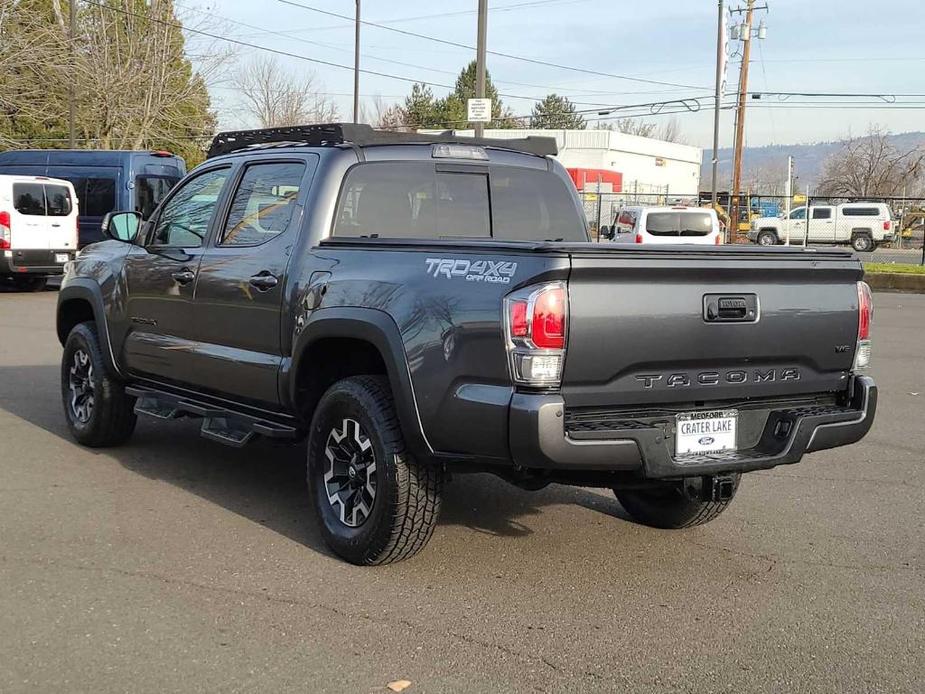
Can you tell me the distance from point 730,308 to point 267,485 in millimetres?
3138

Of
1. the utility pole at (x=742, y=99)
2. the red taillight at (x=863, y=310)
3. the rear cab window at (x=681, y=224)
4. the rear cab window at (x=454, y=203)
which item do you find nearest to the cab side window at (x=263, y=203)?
the rear cab window at (x=454, y=203)

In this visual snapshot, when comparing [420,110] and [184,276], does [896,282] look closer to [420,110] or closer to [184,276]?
[184,276]

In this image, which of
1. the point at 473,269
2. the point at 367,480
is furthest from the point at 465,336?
the point at 367,480

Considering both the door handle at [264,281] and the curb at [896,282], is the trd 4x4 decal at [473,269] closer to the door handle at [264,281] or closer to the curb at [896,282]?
the door handle at [264,281]

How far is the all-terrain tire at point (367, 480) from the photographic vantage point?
447 centimetres

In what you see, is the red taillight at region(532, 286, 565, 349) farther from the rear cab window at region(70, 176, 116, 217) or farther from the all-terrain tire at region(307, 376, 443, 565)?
the rear cab window at region(70, 176, 116, 217)

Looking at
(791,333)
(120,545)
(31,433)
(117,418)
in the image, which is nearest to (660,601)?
(791,333)

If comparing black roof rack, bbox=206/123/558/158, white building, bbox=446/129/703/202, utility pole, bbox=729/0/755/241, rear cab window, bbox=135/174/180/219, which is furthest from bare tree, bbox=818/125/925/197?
black roof rack, bbox=206/123/558/158

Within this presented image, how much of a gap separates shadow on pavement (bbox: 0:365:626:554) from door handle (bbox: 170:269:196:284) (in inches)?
42.7

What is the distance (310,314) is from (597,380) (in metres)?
1.58

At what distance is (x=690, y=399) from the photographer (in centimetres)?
424

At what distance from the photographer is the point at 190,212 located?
6.32 m

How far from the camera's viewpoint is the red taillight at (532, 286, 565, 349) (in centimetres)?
389

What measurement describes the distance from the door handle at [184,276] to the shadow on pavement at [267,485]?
3.56 ft
